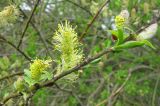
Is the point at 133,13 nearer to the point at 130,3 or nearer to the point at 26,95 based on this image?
the point at 130,3

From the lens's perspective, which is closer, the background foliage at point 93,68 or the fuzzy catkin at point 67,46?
the fuzzy catkin at point 67,46

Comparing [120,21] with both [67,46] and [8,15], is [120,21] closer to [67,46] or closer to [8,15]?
[67,46]

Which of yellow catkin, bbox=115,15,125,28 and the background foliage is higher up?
→ yellow catkin, bbox=115,15,125,28

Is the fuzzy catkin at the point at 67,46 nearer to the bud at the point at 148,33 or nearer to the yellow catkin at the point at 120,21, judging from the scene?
the yellow catkin at the point at 120,21

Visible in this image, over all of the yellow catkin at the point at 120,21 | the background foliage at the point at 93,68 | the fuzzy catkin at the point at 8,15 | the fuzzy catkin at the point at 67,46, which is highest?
the fuzzy catkin at the point at 8,15

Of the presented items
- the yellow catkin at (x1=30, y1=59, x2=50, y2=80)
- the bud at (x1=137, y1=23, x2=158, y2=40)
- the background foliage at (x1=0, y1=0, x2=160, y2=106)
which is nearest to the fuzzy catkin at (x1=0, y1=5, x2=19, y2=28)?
the yellow catkin at (x1=30, y1=59, x2=50, y2=80)

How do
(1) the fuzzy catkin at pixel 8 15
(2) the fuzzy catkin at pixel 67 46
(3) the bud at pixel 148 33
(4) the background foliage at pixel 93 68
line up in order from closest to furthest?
(2) the fuzzy catkin at pixel 67 46, (3) the bud at pixel 148 33, (1) the fuzzy catkin at pixel 8 15, (4) the background foliage at pixel 93 68

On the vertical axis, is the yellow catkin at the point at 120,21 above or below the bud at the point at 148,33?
above

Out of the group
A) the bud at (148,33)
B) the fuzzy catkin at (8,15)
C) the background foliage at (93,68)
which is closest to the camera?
the bud at (148,33)

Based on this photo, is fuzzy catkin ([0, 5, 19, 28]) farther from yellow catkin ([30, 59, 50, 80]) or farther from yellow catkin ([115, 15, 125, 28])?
yellow catkin ([115, 15, 125, 28])

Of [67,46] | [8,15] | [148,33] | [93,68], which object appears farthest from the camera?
[93,68]

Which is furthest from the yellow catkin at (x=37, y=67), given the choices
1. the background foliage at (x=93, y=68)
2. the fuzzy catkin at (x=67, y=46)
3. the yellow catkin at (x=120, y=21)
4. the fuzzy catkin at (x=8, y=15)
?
the background foliage at (x=93, y=68)

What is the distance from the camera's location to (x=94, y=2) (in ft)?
9.78

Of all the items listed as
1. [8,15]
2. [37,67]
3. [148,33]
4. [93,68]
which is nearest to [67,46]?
[37,67]
